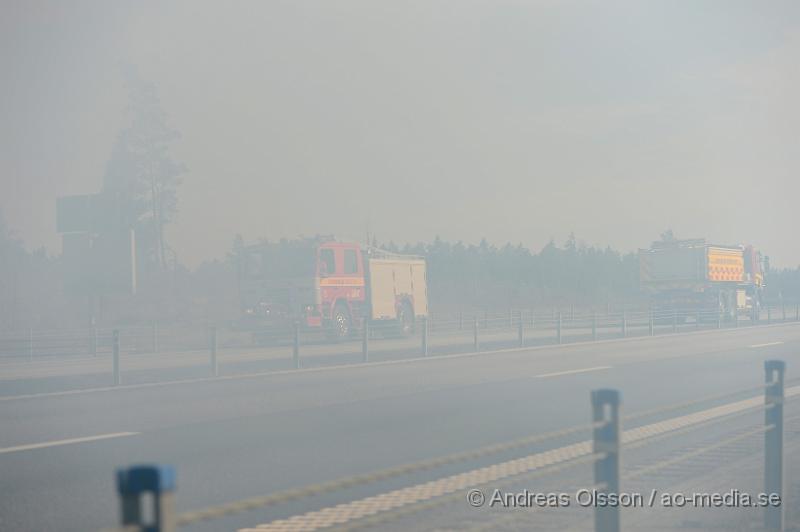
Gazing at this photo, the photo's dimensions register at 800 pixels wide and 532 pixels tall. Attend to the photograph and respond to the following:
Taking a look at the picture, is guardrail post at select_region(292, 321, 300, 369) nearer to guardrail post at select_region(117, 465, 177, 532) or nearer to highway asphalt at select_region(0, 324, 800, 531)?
highway asphalt at select_region(0, 324, 800, 531)

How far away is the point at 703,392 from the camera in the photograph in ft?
51.1

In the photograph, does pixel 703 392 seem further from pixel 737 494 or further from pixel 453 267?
pixel 453 267

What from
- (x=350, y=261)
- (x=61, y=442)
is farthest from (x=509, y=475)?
(x=350, y=261)

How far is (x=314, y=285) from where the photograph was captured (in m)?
33.2

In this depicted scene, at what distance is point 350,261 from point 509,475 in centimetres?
2686

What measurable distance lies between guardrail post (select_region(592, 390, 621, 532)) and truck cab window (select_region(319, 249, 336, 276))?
95.8ft

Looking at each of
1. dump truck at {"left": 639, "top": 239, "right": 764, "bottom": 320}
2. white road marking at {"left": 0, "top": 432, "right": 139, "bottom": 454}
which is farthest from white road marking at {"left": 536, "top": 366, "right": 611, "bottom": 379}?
dump truck at {"left": 639, "top": 239, "right": 764, "bottom": 320}

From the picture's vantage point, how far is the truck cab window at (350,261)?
34.7 metres

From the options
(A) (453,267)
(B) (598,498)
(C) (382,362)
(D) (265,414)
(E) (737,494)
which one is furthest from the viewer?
(A) (453,267)

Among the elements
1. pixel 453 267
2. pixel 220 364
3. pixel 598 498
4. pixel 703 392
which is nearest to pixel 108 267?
pixel 220 364

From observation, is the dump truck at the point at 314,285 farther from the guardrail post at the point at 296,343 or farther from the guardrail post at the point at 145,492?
the guardrail post at the point at 145,492

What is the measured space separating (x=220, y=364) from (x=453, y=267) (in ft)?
300

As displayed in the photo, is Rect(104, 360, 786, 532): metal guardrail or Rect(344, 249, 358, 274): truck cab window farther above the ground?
Rect(344, 249, 358, 274): truck cab window

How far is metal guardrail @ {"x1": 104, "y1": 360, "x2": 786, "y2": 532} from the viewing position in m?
2.47
